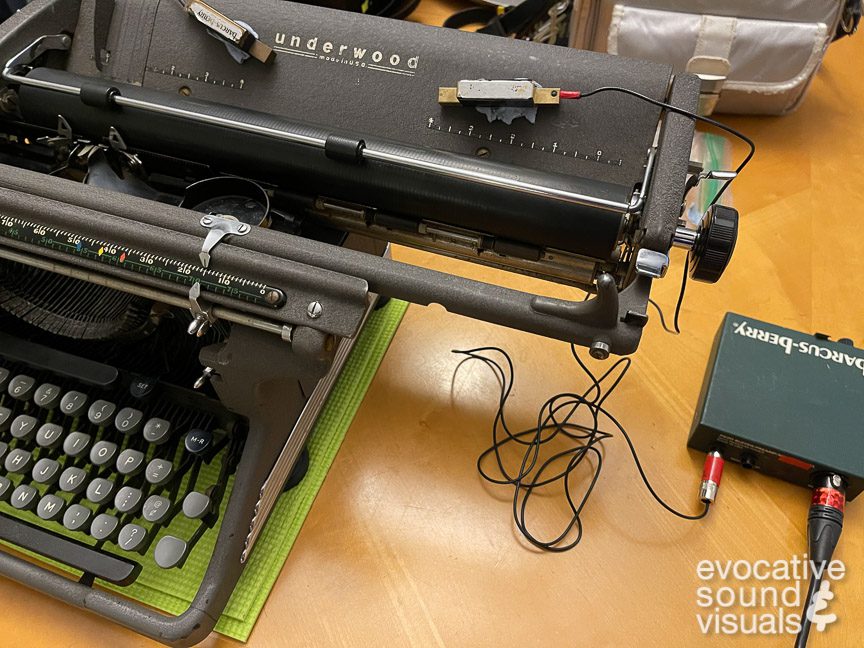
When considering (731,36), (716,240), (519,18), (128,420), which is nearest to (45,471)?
(128,420)

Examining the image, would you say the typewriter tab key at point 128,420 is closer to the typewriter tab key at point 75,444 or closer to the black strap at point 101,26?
the typewriter tab key at point 75,444

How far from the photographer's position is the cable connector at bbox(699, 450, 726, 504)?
100 cm

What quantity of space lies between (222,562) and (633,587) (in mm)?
576

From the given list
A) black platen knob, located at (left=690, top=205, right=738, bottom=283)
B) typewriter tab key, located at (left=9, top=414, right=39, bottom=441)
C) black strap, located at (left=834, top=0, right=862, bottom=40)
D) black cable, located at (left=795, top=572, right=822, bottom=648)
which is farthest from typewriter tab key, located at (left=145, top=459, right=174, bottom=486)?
black strap, located at (left=834, top=0, right=862, bottom=40)

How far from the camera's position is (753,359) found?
1034 millimetres

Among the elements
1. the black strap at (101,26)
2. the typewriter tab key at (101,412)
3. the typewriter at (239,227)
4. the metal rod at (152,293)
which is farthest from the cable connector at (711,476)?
the black strap at (101,26)

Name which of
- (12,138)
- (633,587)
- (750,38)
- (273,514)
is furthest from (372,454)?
(750,38)

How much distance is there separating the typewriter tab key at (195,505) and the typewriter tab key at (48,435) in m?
0.23

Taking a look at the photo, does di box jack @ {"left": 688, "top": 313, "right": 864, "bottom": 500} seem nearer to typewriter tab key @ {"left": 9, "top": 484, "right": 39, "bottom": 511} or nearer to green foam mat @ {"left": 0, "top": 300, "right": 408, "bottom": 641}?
green foam mat @ {"left": 0, "top": 300, "right": 408, "bottom": 641}

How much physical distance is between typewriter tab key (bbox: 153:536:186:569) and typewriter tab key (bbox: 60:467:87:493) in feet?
0.53

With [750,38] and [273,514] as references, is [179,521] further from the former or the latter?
[750,38]

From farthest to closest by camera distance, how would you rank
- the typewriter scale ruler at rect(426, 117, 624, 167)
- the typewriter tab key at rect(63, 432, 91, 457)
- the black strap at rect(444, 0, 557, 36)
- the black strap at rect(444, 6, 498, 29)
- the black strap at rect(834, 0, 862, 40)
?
the black strap at rect(444, 6, 498, 29) < the black strap at rect(444, 0, 557, 36) < the black strap at rect(834, 0, 862, 40) < the typewriter tab key at rect(63, 432, 91, 457) < the typewriter scale ruler at rect(426, 117, 624, 167)

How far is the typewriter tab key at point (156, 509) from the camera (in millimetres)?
918

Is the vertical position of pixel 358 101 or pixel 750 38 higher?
pixel 750 38
